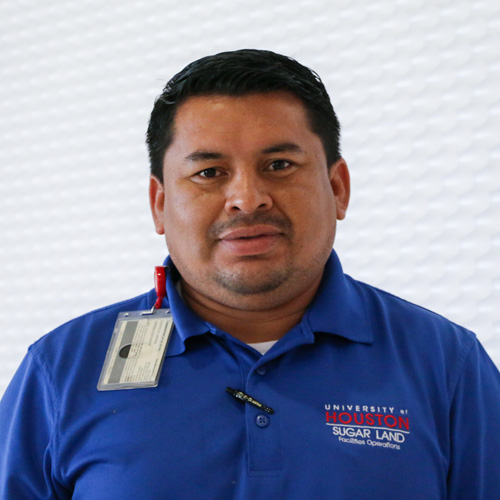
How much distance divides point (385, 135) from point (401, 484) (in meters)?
1.09

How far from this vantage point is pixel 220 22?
2338 millimetres

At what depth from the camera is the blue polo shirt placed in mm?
1325

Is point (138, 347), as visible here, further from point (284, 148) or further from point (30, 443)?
point (284, 148)

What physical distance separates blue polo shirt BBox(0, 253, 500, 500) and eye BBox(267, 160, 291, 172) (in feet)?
0.98

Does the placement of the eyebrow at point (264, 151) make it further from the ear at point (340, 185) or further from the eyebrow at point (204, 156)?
the ear at point (340, 185)

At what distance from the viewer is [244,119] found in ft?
4.82

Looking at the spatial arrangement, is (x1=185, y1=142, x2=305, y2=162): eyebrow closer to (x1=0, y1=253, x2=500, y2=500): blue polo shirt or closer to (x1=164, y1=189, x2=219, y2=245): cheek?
(x1=164, y1=189, x2=219, y2=245): cheek

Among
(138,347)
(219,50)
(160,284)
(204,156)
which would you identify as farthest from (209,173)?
(219,50)

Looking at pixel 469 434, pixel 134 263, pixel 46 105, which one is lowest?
pixel 469 434

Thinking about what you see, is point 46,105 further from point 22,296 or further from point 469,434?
point 469,434

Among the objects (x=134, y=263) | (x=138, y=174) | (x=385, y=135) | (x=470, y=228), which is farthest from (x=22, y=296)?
(x=470, y=228)

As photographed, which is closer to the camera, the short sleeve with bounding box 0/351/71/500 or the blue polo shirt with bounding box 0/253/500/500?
the blue polo shirt with bounding box 0/253/500/500

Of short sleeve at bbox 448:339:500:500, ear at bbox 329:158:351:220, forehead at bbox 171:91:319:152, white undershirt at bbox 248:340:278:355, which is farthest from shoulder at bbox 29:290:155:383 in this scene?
short sleeve at bbox 448:339:500:500

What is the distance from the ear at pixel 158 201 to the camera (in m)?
1.66
